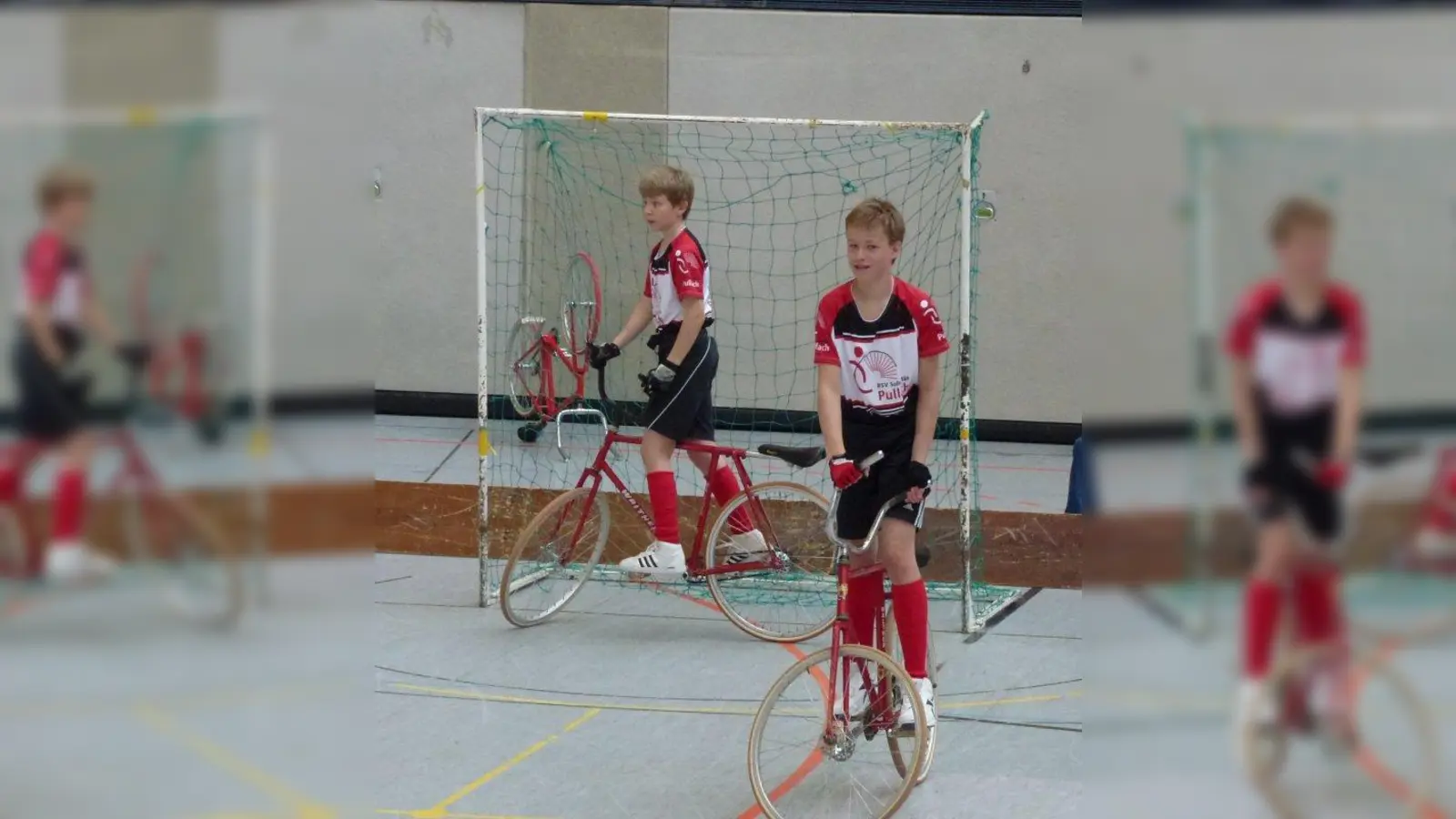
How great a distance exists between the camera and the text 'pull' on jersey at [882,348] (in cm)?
354

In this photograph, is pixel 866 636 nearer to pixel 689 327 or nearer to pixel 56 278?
pixel 689 327

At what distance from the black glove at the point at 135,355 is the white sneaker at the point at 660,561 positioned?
4497mm

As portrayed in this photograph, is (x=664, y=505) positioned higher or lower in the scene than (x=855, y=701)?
higher

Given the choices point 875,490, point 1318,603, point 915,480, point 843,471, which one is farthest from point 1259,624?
point 875,490

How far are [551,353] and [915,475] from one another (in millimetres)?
5884

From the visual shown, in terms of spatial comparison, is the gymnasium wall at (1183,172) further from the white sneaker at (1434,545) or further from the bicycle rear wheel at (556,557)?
the bicycle rear wheel at (556,557)

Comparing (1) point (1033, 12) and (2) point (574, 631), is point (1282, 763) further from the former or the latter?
(1) point (1033, 12)

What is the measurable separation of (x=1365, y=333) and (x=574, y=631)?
507cm

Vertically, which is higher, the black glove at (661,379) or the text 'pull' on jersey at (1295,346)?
the text 'pull' on jersey at (1295,346)

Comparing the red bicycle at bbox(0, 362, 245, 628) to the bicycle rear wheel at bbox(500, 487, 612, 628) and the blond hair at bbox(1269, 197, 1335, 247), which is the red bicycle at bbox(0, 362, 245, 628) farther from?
the bicycle rear wheel at bbox(500, 487, 612, 628)

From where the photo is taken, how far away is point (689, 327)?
5.25m

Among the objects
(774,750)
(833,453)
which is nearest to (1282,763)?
(833,453)

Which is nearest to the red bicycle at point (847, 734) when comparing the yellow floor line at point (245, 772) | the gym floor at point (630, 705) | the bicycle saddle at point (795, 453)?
the gym floor at point (630, 705)

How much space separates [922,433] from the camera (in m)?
3.46
